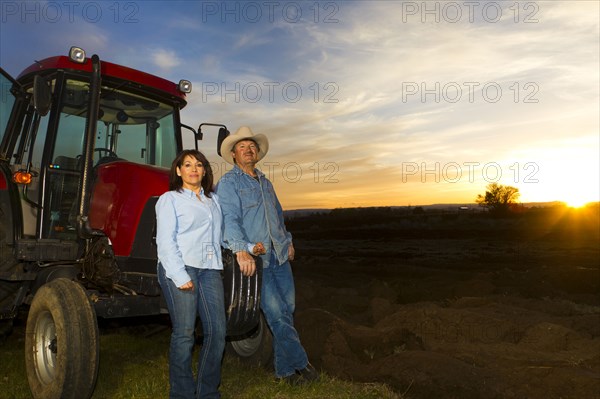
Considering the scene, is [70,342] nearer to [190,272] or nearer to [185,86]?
[190,272]

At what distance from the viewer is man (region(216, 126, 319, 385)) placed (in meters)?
4.31

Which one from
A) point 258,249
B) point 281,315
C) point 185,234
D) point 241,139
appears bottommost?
point 281,315

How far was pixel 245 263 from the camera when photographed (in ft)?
13.1

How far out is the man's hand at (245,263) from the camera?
400 centimetres

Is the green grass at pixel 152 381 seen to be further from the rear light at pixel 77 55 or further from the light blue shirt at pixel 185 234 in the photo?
the rear light at pixel 77 55

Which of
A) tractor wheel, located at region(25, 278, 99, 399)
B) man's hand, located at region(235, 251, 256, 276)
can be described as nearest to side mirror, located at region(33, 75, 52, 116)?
tractor wheel, located at region(25, 278, 99, 399)

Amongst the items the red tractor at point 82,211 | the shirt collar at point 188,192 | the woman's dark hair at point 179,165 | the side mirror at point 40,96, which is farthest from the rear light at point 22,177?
the shirt collar at point 188,192

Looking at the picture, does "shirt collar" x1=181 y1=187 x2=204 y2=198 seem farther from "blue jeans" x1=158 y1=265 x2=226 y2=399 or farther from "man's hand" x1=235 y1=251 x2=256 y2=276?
"man's hand" x1=235 y1=251 x2=256 y2=276

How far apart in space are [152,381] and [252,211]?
1.84 meters

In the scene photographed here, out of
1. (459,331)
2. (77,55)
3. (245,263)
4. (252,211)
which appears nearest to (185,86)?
(77,55)

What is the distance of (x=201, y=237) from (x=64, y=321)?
132cm

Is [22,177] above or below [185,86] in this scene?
below

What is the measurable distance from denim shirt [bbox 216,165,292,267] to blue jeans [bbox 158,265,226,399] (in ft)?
2.00

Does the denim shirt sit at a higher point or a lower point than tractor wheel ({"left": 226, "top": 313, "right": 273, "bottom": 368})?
higher
